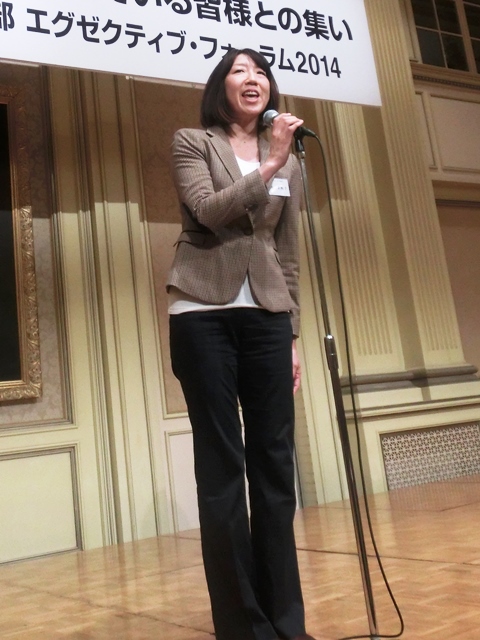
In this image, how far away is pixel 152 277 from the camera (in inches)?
155

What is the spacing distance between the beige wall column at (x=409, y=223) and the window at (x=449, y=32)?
2.67 feet

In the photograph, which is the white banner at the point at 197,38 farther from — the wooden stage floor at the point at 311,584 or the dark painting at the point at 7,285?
the wooden stage floor at the point at 311,584

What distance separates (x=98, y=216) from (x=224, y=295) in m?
2.57

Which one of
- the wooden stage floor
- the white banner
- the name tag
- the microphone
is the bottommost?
the wooden stage floor

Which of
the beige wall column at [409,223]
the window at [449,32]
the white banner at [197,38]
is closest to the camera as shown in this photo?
the white banner at [197,38]

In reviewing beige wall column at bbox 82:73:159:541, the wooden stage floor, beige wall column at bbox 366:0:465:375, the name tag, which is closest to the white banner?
beige wall column at bbox 82:73:159:541

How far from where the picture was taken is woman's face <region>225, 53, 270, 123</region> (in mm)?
1495

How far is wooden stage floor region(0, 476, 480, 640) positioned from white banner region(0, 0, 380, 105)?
1.99 meters

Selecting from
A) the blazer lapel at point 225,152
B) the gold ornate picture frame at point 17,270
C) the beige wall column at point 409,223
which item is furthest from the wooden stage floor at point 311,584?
the beige wall column at point 409,223

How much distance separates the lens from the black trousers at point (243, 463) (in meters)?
1.32

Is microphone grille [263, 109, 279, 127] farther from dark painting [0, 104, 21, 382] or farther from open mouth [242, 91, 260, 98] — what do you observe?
dark painting [0, 104, 21, 382]

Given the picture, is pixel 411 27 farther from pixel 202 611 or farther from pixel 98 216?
pixel 202 611

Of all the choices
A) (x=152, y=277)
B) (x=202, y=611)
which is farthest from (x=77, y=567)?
(x=152, y=277)

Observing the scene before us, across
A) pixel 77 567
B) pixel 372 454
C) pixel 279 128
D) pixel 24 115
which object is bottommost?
pixel 77 567
